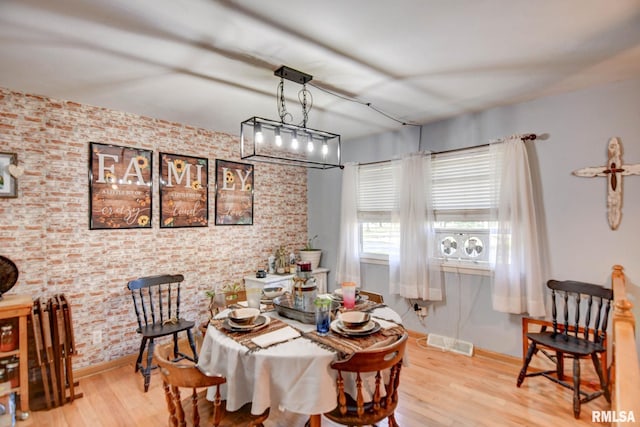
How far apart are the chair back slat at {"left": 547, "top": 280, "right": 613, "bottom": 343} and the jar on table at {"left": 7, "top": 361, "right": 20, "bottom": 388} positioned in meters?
4.42

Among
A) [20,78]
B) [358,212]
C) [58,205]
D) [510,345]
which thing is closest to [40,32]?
[20,78]

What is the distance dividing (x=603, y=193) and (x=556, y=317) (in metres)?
1.16

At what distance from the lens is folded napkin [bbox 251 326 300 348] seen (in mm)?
1874

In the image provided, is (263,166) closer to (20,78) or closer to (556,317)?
(20,78)

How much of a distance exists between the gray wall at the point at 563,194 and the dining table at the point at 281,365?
6.53 ft

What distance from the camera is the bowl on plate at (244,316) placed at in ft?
6.97

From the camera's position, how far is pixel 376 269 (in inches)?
173

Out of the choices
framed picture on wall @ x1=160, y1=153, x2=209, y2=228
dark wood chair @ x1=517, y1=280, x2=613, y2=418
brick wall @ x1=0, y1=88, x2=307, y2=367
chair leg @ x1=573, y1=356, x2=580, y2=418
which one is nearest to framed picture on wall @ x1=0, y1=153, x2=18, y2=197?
brick wall @ x1=0, y1=88, x2=307, y2=367

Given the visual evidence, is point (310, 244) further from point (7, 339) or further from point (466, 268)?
point (7, 339)

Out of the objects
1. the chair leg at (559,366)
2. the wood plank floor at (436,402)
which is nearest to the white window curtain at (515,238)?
the chair leg at (559,366)

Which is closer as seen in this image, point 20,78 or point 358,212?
point 20,78

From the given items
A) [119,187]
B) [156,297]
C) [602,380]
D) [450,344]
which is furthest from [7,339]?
[602,380]

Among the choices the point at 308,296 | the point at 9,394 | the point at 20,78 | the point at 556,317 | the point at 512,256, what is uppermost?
the point at 20,78

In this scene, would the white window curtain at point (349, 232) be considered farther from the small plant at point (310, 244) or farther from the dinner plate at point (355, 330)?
the dinner plate at point (355, 330)
